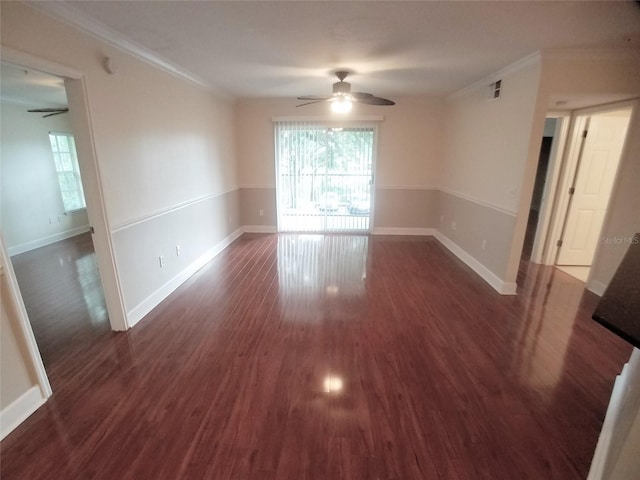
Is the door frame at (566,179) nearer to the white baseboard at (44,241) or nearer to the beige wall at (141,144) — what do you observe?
the beige wall at (141,144)

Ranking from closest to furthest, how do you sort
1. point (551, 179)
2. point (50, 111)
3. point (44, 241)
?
point (551, 179), point (50, 111), point (44, 241)

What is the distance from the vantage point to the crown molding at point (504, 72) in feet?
9.22

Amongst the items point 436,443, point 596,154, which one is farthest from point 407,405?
point 596,154

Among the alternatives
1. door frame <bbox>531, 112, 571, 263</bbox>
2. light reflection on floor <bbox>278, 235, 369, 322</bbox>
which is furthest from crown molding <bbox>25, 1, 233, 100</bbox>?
door frame <bbox>531, 112, 571, 263</bbox>

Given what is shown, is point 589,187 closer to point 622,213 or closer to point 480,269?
point 622,213

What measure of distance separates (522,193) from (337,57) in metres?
2.37

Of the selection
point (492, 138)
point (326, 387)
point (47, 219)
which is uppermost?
point (492, 138)

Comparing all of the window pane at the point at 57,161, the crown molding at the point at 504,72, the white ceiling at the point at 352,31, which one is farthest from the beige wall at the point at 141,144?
the crown molding at the point at 504,72

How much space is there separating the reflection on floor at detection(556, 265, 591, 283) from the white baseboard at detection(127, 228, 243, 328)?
501 cm

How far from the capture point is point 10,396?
1.68 metres

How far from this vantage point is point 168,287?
3314mm

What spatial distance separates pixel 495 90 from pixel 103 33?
159 inches

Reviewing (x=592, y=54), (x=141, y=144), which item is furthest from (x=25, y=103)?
(x=592, y=54)

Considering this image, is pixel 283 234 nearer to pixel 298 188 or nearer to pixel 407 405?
pixel 298 188
